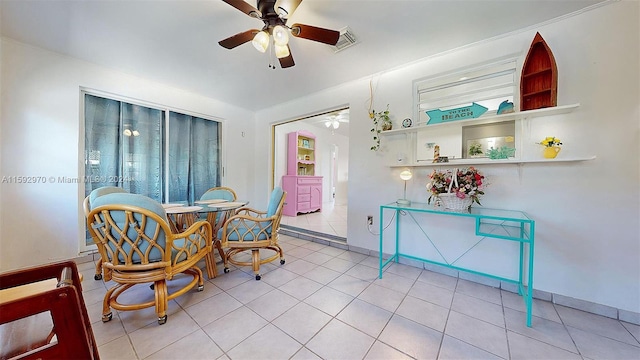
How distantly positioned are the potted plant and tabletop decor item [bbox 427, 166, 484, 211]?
912 millimetres

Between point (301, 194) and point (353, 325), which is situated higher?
point (301, 194)

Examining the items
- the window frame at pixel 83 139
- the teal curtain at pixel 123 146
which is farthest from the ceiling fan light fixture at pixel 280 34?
the teal curtain at pixel 123 146

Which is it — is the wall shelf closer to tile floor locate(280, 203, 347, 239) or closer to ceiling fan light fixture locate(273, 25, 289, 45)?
tile floor locate(280, 203, 347, 239)

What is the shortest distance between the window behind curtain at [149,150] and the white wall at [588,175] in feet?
13.5

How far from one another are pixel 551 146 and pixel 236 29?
2983mm

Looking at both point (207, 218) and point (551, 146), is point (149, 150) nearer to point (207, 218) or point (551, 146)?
point (207, 218)

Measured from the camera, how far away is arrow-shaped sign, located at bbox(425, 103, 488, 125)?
81.0 inches

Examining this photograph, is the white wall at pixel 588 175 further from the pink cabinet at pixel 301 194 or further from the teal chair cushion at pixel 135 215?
the pink cabinet at pixel 301 194

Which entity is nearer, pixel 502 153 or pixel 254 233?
pixel 502 153

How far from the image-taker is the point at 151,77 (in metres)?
2.93

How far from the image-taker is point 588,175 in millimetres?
1709

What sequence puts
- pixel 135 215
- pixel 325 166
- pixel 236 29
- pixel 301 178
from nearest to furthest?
pixel 135 215, pixel 236 29, pixel 301 178, pixel 325 166

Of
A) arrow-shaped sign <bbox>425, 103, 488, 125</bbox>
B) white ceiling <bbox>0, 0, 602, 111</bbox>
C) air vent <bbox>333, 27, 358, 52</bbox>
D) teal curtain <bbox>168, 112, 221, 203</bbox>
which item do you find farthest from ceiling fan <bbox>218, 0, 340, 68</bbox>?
teal curtain <bbox>168, 112, 221, 203</bbox>

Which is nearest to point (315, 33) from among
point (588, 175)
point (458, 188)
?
point (458, 188)
